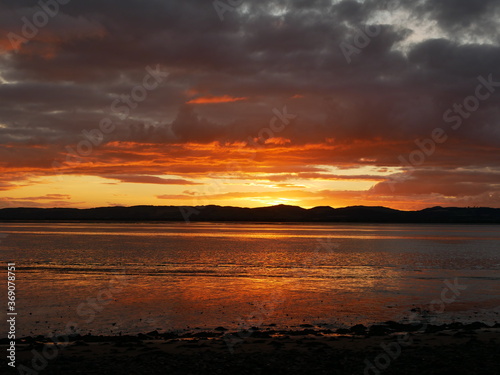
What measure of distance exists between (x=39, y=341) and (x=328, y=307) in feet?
59.6

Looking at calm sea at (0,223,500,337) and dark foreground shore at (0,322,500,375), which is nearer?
dark foreground shore at (0,322,500,375)

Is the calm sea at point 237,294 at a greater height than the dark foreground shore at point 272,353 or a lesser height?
lesser

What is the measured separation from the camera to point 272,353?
19438 mm

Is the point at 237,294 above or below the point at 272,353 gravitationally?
below

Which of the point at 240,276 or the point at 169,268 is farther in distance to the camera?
the point at 169,268

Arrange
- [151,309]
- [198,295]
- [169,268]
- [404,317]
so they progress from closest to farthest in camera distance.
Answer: [404,317] < [151,309] < [198,295] < [169,268]

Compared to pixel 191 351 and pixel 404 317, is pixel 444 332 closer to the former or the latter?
pixel 404 317

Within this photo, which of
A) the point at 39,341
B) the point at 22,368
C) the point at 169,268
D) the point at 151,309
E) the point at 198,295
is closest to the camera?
the point at 22,368

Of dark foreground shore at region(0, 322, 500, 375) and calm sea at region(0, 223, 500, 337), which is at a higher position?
dark foreground shore at region(0, 322, 500, 375)

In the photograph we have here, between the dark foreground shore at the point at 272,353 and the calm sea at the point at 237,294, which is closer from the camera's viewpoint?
the dark foreground shore at the point at 272,353

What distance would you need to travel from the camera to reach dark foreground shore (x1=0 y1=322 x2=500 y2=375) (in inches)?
675

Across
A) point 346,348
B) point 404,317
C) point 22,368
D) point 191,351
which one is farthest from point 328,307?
point 22,368

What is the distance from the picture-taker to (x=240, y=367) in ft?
57.1

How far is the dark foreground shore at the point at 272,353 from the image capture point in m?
17.2
